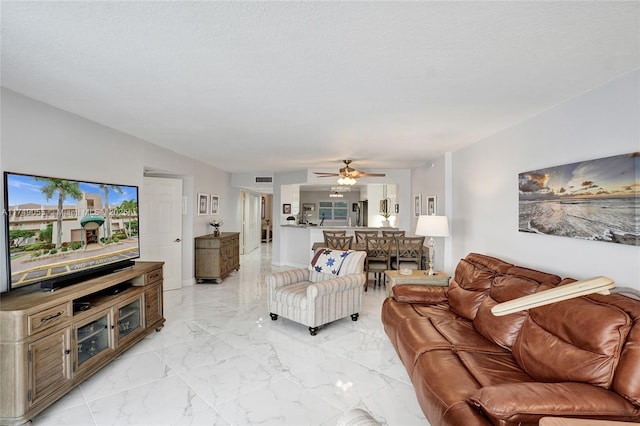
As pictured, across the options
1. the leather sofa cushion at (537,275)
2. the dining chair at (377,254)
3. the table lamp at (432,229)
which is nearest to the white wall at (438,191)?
the dining chair at (377,254)

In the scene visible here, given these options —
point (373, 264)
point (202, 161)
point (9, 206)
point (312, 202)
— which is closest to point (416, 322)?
point (373, 264)

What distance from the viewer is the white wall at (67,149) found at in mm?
2340

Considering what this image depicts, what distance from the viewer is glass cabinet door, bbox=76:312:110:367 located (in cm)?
242

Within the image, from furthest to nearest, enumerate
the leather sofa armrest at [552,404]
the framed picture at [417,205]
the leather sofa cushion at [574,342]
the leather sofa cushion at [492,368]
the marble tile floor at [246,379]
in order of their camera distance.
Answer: the framed picture at [417,205]
the marble tile floor at [246,379]
the leather sofa cushion at [492,368]
the leather sofa cushion at [574,342]
the leather sofa armrest at [552,404]

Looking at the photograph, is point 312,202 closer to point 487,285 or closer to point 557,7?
point 487,285

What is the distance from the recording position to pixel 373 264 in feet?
17.6

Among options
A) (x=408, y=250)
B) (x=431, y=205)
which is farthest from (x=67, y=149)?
(x=431, y=205)

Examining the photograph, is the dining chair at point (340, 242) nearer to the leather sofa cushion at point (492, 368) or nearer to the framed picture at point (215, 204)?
the framed picture at point (215, 204)

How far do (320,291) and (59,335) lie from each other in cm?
226

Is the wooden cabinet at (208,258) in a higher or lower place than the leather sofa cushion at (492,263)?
lower

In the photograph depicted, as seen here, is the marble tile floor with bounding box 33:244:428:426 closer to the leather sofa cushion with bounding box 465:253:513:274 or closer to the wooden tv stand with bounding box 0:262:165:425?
the wooden tv stand with bounding box 0:262:165:425

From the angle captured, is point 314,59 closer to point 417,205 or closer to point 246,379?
point 246,379

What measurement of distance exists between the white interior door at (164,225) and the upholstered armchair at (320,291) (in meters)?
2.22

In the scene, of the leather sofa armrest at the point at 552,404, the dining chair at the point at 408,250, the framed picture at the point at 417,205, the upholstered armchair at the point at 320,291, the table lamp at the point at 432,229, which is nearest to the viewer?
the leather sofa armrest at the point at 552,404
